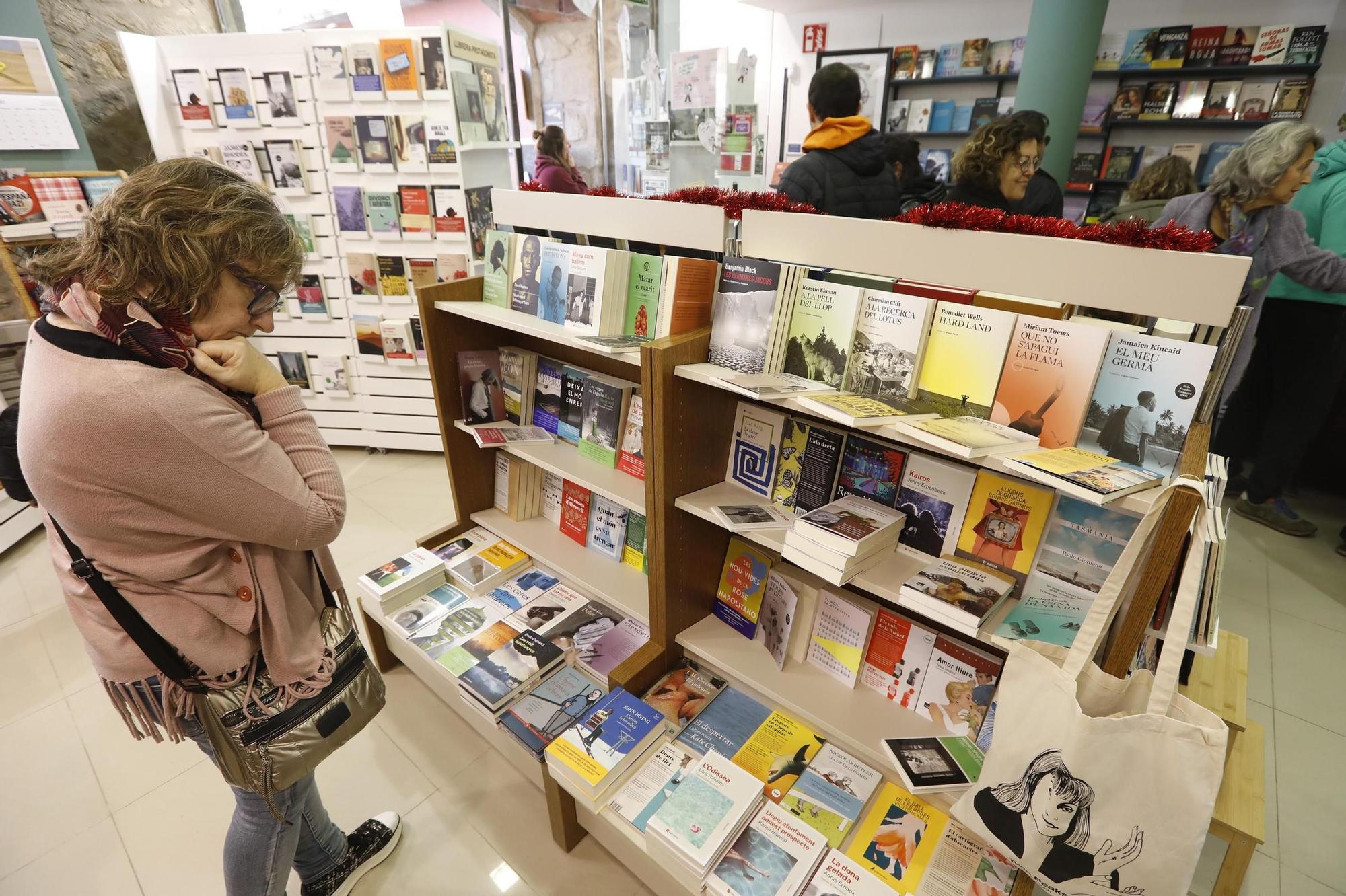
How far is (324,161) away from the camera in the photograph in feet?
11.6

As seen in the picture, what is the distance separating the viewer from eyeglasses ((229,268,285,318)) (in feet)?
3.65

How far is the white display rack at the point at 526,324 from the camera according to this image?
1.79 m

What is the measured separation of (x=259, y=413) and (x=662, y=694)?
1.33m

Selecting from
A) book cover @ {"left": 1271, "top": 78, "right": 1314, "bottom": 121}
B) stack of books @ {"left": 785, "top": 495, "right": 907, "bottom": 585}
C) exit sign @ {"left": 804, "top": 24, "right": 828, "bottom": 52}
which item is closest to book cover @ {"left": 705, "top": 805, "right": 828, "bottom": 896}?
stack of books @ {"left": 785, "top": 495, "right": 907, "bottom": 585}

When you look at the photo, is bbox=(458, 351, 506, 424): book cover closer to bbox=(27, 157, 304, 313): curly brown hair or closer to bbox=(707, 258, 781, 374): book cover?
bbox=(707, 258, 781, 374): book cover

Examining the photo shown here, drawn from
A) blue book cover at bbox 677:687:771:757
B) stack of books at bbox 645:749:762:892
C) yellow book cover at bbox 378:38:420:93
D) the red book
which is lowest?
blue book cover at bbox 677:687:771:757

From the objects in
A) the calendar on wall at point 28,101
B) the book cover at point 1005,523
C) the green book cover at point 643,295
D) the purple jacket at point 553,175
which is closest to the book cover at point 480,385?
the green book cover at point 643,295

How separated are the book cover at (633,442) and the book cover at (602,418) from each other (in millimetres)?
18

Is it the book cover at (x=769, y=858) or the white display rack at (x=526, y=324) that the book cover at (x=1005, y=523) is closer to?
the book cover at (x=769, y=858)

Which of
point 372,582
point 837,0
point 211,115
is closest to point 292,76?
point 211,115

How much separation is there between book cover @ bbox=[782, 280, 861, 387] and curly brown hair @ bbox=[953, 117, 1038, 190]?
1.59 m

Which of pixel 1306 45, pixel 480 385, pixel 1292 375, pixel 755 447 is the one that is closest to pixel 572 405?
pixel 480 385

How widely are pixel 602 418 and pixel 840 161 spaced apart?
5.20 ft

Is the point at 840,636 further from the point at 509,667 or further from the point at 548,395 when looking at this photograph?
the point at 548,395
